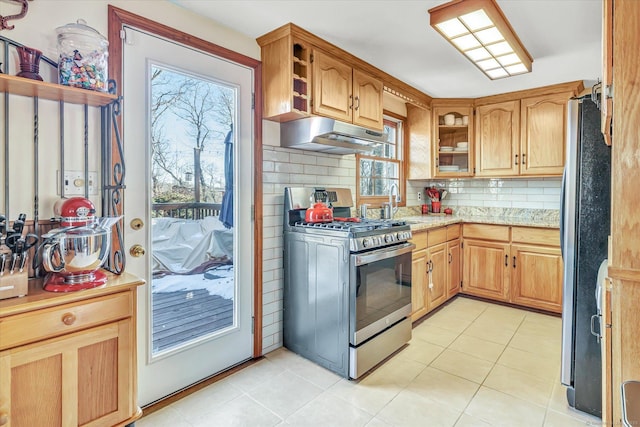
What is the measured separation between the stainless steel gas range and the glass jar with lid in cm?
138

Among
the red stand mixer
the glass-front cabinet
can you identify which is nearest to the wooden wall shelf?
the red stand mixer

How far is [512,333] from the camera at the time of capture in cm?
300

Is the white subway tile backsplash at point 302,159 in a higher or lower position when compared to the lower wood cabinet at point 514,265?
higher

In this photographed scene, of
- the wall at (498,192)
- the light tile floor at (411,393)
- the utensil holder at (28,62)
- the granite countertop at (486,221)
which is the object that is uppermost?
the utensil holder at (28,62)

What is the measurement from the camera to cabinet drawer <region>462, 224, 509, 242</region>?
365cm

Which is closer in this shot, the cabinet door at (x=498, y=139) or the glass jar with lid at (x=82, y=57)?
the glass jar with lid at (x=82, y=57)

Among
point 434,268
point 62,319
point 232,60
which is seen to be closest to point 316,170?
point 232,60

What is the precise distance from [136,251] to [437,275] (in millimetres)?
2711

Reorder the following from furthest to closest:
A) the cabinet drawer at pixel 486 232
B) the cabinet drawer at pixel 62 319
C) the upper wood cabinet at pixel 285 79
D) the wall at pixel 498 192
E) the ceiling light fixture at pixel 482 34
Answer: the wall at pixel 498 192, the cabinet drawer at pixel 486 232, the upper wood cabinet at pixel 285 79, the ceiling light fixture at pixel 482 34, the cabinet drawer at pixel 62 319

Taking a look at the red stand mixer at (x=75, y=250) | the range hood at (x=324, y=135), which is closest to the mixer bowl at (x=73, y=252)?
the red stand mixer at (x=75, y=250)

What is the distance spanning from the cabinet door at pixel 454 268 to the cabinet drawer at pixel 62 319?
3.10 meters

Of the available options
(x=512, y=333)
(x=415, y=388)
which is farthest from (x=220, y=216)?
(x=512, y=333)

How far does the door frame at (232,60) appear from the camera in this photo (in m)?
1.78

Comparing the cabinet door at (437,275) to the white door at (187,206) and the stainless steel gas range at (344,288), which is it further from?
the white door at (187,206)
